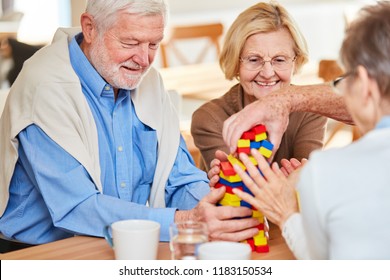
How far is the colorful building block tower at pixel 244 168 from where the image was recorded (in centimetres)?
171

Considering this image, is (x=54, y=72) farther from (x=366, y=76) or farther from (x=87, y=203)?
(x=366, y=76)

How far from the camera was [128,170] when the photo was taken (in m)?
2.14

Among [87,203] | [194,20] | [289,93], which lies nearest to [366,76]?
[289,93]

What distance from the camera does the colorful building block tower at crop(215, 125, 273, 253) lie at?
1709 millimetres

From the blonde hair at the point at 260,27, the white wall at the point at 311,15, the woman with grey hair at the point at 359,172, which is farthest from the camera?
the white wall at the point at 311,15

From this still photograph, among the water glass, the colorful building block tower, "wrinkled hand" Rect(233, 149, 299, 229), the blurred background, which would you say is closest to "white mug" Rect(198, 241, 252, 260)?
the water glass

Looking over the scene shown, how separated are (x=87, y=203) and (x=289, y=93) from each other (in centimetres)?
64

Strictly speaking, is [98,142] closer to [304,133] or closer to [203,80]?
[304,133]

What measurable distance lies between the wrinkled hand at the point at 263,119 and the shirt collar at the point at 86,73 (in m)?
0.46

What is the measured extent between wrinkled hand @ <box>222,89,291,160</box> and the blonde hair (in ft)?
1.93

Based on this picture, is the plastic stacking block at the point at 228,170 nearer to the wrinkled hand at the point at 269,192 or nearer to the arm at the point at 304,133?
the wrinkled hand at the point at 269,192

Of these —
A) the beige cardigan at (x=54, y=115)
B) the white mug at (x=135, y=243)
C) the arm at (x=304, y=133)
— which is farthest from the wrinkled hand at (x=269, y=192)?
the arm at (x=304, y=133)

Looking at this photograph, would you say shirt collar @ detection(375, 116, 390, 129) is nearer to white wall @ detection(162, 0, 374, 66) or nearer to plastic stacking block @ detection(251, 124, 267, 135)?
plastic stacking block @ detection(251, 124, 267, 135)

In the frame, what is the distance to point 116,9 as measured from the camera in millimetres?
2012
